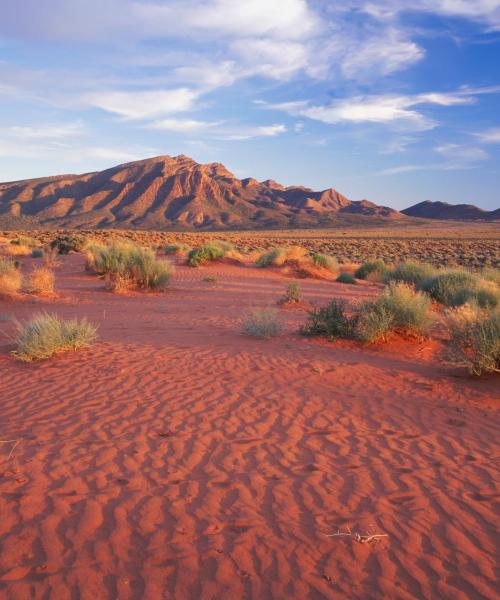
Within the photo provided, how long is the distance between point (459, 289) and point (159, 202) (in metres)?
110

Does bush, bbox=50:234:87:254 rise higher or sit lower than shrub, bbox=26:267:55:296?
higher

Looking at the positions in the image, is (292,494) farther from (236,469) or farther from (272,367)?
(272,367)

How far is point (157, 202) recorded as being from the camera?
12025 centimetres

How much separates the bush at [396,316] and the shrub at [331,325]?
0.27 meters

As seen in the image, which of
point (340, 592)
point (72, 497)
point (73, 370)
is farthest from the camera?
point (73, 370)

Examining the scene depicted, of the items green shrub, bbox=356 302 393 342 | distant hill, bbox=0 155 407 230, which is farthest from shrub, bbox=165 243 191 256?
distant hill, bbox=0 155 407 230

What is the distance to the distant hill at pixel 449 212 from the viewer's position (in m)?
151

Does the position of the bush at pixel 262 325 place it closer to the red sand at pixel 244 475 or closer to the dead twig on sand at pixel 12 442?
the red sand at pixel 244 475

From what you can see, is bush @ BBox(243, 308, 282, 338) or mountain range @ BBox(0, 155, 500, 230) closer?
bush @ BBox(243, 308, 282, 338)

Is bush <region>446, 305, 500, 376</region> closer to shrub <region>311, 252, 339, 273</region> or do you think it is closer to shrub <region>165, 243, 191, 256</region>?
shrub <region>311, 252, 339, 273</region>

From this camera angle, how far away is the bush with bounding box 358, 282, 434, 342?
34.9 feet

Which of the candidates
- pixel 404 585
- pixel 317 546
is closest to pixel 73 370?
pixel 317 546

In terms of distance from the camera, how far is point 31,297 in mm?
16516

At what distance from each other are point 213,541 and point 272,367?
508 cm
